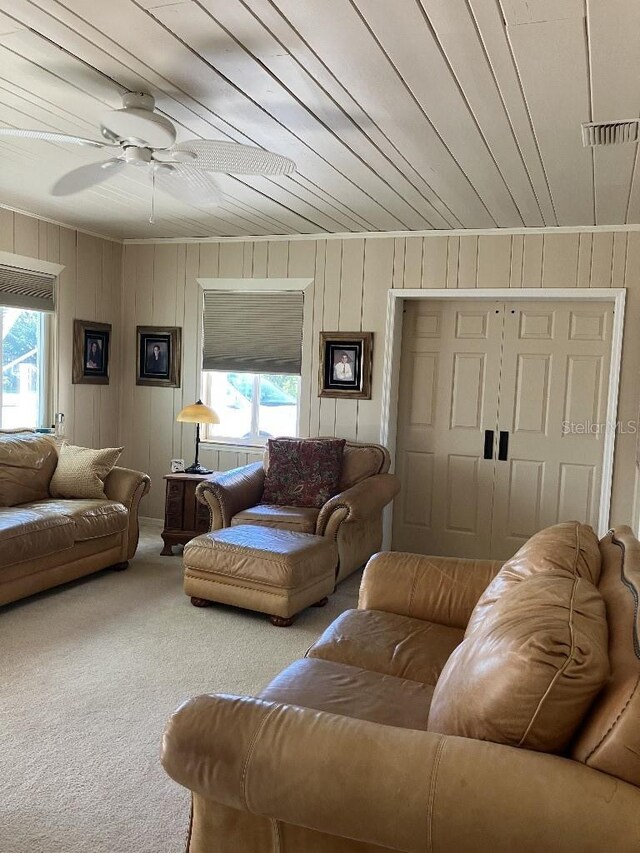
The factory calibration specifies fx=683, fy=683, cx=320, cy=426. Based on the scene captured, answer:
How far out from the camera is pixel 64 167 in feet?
12.3

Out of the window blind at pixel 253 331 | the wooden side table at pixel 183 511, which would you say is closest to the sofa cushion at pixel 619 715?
the wooden side table at pixel 183 511

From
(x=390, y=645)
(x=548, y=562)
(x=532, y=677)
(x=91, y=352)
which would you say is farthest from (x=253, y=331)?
(x=532, y=677)

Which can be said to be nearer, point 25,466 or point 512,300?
point 25,466

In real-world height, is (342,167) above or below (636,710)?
above

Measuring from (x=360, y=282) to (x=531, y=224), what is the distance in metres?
1.31

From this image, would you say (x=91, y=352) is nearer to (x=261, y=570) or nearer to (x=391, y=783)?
(x=261, y=570)

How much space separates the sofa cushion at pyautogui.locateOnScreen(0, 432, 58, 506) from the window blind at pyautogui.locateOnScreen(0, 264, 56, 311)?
98 centimetres

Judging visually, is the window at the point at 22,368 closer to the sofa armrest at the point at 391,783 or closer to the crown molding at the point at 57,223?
the crown molding at the point at 57,223

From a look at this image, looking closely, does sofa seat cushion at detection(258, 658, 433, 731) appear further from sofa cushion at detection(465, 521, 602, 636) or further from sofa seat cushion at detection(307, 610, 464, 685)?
sofa cushion at detection(465, 521, 602, 636)

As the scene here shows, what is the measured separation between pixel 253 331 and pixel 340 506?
6.65 feet

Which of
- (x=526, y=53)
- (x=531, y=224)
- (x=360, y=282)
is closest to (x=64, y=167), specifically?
(x=360, y=282)

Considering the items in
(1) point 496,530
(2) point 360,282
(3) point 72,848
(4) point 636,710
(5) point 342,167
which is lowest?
(3) point 72,848

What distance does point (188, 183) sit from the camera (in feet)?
10.4

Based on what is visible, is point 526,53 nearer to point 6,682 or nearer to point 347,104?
point 347,104
